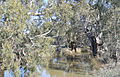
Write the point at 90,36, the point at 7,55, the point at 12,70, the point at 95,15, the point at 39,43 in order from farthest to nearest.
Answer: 1. the point at 90,36
2. the point at 95,15
3. the point at 39,43
4. the point at 12,70
5. the point at 7,55

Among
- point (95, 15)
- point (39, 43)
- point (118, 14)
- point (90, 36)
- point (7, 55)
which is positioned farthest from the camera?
point (90, 36)

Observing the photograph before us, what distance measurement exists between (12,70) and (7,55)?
1.52m

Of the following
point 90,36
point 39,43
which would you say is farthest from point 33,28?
point 90,36

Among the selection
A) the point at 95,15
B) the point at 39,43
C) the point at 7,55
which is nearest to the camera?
the point at 7,55

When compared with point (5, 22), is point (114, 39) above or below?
below

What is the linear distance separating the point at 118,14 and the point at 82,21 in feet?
15.6

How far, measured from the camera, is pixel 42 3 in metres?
17.3

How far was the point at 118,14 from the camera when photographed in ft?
77.6

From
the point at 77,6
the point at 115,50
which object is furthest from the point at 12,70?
the point at 77,6

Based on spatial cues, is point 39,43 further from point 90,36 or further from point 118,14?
point 90,36

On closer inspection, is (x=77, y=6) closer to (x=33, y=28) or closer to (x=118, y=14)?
(x=118, y=14)

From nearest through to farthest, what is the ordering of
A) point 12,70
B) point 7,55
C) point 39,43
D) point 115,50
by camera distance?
point 7,55 < point 12,70 < point 39,43 < point 115,50

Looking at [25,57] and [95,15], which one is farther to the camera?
[95,15]

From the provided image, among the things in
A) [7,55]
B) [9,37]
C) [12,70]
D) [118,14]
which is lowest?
[12,70]
